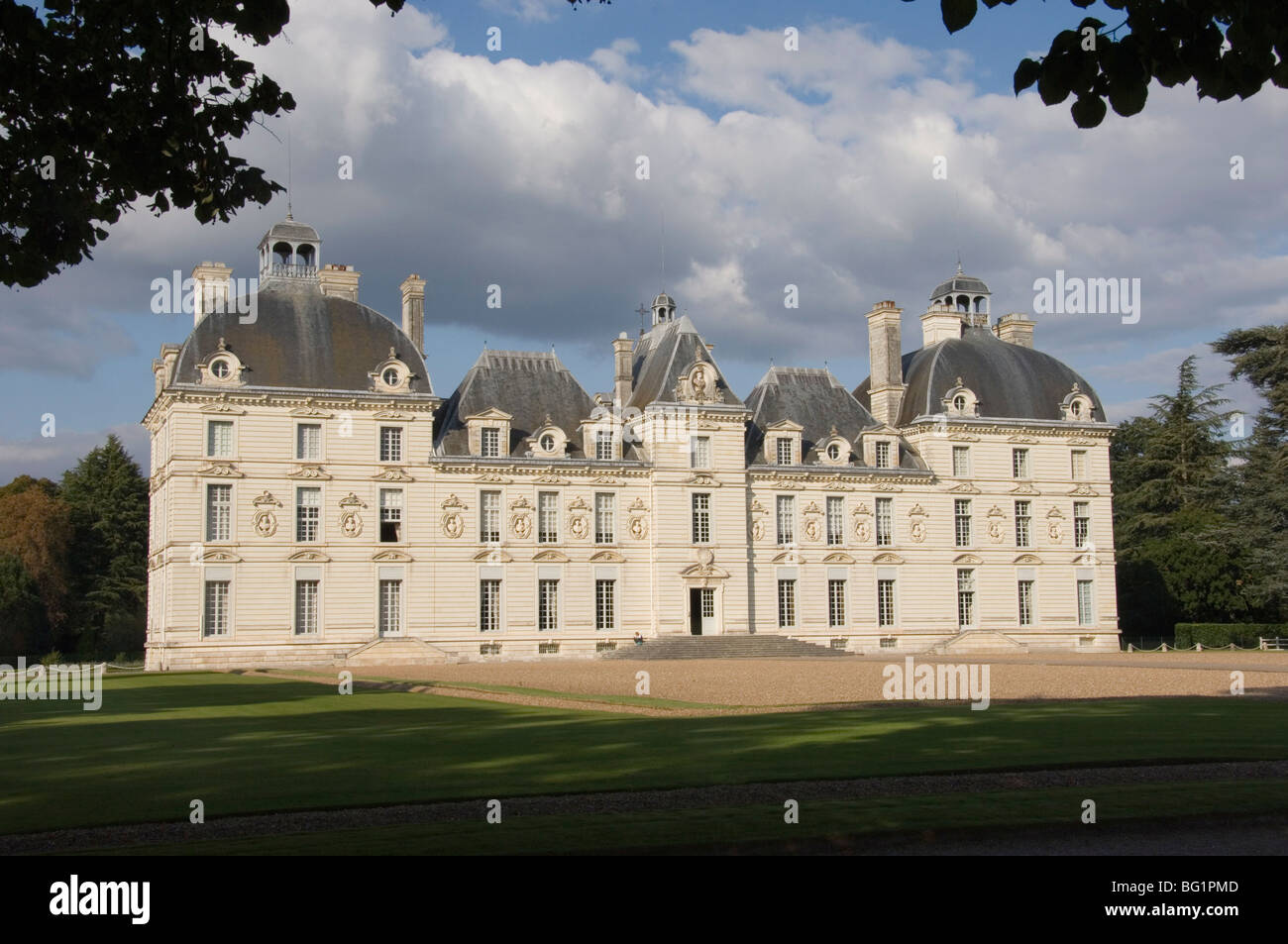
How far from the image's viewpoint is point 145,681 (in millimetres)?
33719

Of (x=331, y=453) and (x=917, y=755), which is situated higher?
(x=331, y=453)

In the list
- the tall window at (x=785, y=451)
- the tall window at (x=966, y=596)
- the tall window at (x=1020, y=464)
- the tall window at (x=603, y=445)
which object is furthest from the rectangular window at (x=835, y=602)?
the tall window at (x=603, y=445)

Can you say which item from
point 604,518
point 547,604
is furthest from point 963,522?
point 547,604

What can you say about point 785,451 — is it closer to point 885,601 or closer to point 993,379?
point 885,601

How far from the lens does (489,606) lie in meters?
46.8

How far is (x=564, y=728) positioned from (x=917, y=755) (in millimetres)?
5292

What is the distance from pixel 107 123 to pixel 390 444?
35.8 metres

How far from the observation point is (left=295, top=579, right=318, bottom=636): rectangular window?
1743 inches

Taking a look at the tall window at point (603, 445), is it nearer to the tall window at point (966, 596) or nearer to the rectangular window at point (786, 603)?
the rectangular window at point (786, 603)

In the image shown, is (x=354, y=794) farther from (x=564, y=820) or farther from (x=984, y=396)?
(x=984, y=396)

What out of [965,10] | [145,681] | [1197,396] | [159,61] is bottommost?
[145,681]

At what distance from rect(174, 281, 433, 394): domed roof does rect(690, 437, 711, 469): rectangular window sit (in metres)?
9.79
